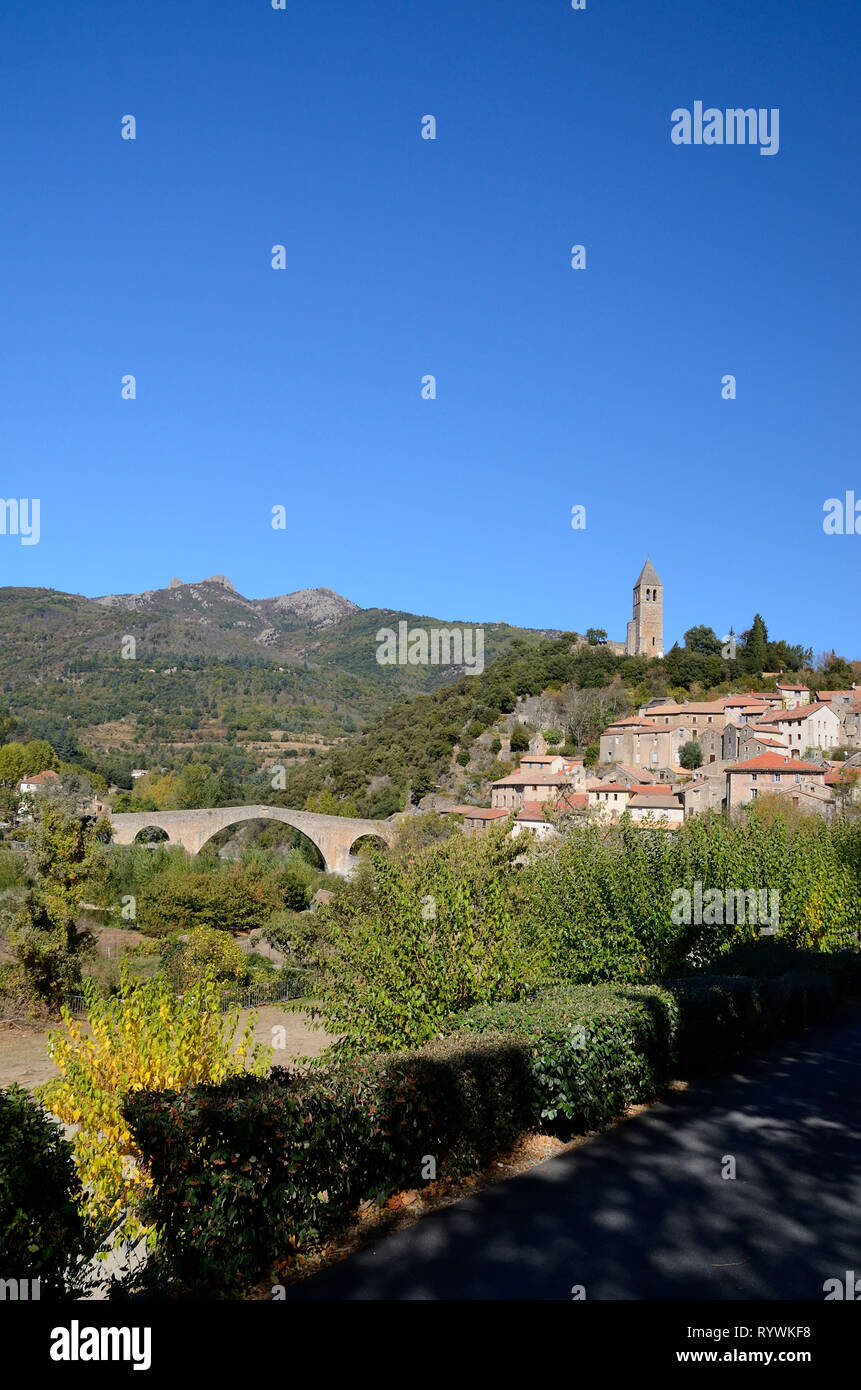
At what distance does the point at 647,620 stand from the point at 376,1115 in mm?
91271

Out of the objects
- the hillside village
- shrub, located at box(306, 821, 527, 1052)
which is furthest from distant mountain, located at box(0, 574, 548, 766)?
shrub, located at box(306, 821, 527, 1052)

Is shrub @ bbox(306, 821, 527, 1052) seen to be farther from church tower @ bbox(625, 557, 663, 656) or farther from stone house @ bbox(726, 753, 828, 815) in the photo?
church tower @ bbox(625, 557, 663, 656)

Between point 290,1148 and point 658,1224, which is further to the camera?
point 658,1224

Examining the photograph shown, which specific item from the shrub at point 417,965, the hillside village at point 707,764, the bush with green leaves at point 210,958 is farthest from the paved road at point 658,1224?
the hillside village at point 707,764

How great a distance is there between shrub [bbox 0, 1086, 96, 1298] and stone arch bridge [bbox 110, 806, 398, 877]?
51118 mm

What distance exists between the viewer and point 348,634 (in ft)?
608

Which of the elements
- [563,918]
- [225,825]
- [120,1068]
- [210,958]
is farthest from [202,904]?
[120,1068]

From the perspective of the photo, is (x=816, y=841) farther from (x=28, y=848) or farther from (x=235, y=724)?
(x=235, y=724)

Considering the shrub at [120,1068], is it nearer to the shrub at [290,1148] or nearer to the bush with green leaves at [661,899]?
the shrub at [290,1148]

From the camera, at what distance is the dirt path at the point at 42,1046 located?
18141mm

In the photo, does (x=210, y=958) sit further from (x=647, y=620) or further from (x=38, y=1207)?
(x=647, y=620)

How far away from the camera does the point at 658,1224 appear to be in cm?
532

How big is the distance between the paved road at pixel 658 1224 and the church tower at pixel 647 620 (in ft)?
282
